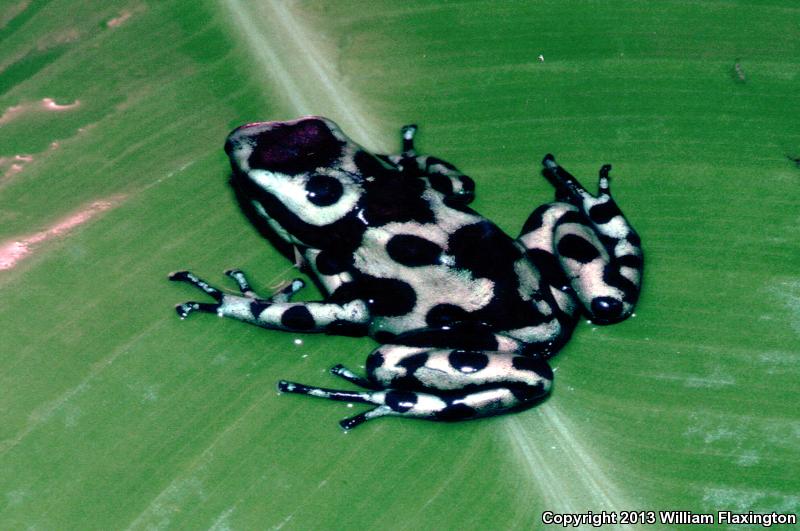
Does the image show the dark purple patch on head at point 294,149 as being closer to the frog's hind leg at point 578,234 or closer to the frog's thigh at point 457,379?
the frog's thigh at point 457,379

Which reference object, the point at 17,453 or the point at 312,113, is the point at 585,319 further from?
the point at 17,453

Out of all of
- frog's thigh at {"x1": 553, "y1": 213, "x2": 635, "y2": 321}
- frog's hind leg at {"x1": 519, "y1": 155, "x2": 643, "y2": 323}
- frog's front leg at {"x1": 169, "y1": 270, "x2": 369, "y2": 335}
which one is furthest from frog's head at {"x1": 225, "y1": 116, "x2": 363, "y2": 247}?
frog's thigh at {"x1": 553, "y1": 213, "x2": 635, "y2": 321}

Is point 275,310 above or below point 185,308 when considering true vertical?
below

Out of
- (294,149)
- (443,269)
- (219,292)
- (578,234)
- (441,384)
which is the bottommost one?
(441,384)

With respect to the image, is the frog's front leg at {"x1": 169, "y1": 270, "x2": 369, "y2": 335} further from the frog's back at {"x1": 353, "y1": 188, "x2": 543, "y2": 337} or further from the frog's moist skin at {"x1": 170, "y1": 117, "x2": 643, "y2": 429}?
the frog's back at {"x1": 353, "y1": 188, "x2": 543, "y2": 337}

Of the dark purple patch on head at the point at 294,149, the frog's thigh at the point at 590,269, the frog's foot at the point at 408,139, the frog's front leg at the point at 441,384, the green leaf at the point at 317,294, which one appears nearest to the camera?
the green leaf at the point at 317,294

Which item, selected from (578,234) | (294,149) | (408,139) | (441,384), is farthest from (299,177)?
(578,234)

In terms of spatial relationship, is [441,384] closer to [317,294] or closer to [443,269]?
[443,269]

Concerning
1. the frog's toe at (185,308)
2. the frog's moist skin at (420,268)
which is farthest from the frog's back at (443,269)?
the frog's toe at (185,308)
